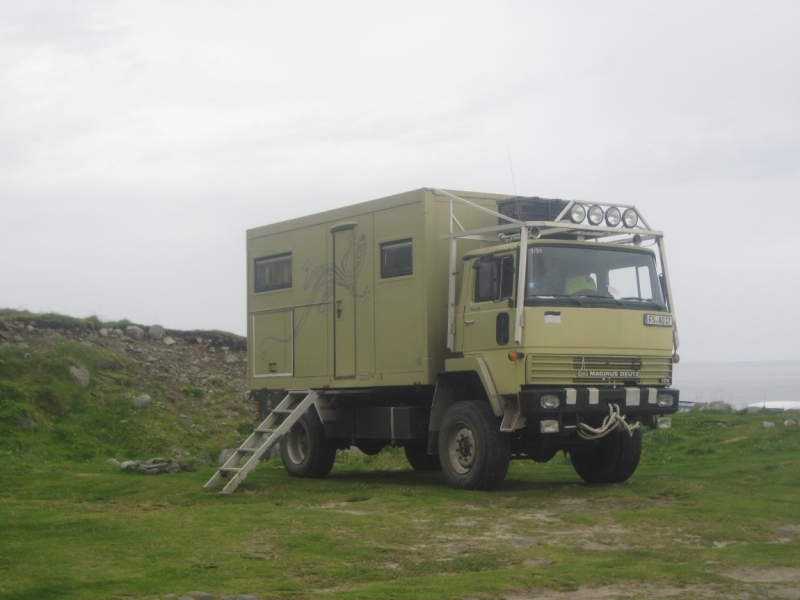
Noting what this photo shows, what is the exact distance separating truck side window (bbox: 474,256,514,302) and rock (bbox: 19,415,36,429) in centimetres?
1014

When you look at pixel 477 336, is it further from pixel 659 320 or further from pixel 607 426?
pixel 659 320

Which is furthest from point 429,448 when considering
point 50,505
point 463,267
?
point 50,505

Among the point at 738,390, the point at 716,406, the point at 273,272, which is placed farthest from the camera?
the point at 738,390

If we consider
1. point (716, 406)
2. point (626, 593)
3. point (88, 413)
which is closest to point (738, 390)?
point (716, 406)

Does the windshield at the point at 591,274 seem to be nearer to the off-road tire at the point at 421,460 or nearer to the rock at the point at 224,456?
the off-road tire at the point at 421,460

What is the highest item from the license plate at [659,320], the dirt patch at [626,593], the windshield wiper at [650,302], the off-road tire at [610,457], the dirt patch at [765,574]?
the windshield wiper at [650,302]

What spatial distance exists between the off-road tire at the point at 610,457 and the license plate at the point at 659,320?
145 cm

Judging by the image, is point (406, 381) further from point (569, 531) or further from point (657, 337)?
point (569, 531)

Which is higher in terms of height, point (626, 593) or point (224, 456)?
point (224, 456)

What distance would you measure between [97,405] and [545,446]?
1097 cm

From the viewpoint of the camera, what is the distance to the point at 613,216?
13258 millimetres

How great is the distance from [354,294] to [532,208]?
3132mm

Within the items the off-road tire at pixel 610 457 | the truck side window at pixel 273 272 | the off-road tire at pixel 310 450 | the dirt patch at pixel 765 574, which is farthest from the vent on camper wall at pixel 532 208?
the dirt patch at pixel 765 574

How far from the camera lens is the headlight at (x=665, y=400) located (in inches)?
506
